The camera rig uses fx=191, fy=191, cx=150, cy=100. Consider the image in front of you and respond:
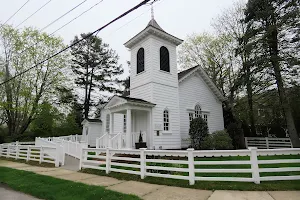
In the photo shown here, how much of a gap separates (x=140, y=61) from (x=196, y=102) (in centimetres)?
572

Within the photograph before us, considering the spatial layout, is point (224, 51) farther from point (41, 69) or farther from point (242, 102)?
point (41, 69)

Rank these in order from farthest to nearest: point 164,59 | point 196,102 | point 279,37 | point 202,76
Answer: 1. point 202,76
2. point 196,102
3. point 164,59
4. point 279,37

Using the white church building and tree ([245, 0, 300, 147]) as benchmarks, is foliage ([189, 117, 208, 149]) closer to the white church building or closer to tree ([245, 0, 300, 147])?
the white church building

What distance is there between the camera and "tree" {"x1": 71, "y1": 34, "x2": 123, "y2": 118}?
30.5m

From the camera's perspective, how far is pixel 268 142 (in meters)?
17.3

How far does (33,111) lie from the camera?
19344mm

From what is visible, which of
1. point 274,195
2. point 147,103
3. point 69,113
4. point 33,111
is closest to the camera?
point 274,195

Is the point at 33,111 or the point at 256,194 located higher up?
the point at 33,111

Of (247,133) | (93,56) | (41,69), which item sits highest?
(93,56)

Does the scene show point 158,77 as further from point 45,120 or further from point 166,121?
point 45,120

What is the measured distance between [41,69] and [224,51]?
19940mm

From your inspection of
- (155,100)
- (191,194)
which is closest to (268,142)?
(155,100)

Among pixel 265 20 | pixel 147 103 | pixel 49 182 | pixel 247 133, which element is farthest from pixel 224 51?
pixel 49 182

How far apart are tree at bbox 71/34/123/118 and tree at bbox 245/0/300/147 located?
22.5 metres
